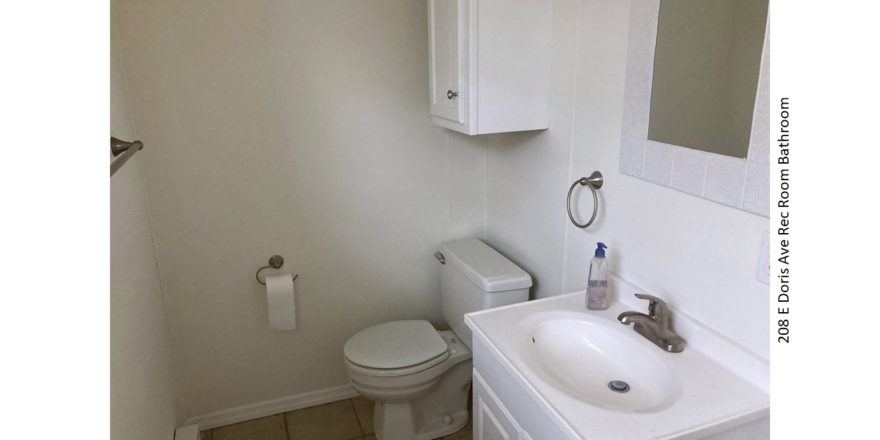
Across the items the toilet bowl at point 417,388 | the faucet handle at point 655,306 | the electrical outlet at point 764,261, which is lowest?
the toilet bowl at point 417,388

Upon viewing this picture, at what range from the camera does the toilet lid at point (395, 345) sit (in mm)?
2002

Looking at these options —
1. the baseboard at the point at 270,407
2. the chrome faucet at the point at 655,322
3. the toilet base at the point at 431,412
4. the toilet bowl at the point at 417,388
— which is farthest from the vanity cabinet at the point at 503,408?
the baseboard at the point at 270,407

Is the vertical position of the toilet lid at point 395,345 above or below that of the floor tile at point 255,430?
above

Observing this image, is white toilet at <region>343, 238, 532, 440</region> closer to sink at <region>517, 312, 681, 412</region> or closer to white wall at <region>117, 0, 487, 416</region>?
white wall at <region>117, 0, 487, 416</region>

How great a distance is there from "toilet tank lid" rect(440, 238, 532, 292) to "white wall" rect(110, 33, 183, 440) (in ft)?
3.57

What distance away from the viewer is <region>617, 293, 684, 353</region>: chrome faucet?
134 cm

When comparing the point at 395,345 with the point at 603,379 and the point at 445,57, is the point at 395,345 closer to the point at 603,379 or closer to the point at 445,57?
the point at 603,379

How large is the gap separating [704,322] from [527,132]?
0.92 m

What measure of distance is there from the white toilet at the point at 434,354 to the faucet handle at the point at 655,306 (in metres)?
0.64

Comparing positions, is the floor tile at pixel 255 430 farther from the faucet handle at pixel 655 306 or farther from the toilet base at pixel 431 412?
the faucet handle at pixel 655 306

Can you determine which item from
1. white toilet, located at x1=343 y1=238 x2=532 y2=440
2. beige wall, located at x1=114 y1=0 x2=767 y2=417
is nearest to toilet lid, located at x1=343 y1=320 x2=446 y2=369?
white toilet, located at x1=343 y1=238 x2=532 y2=440

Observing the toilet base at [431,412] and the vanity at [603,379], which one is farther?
the toilet base at [431,412]

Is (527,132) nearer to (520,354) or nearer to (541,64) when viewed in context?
→ (541,64)
